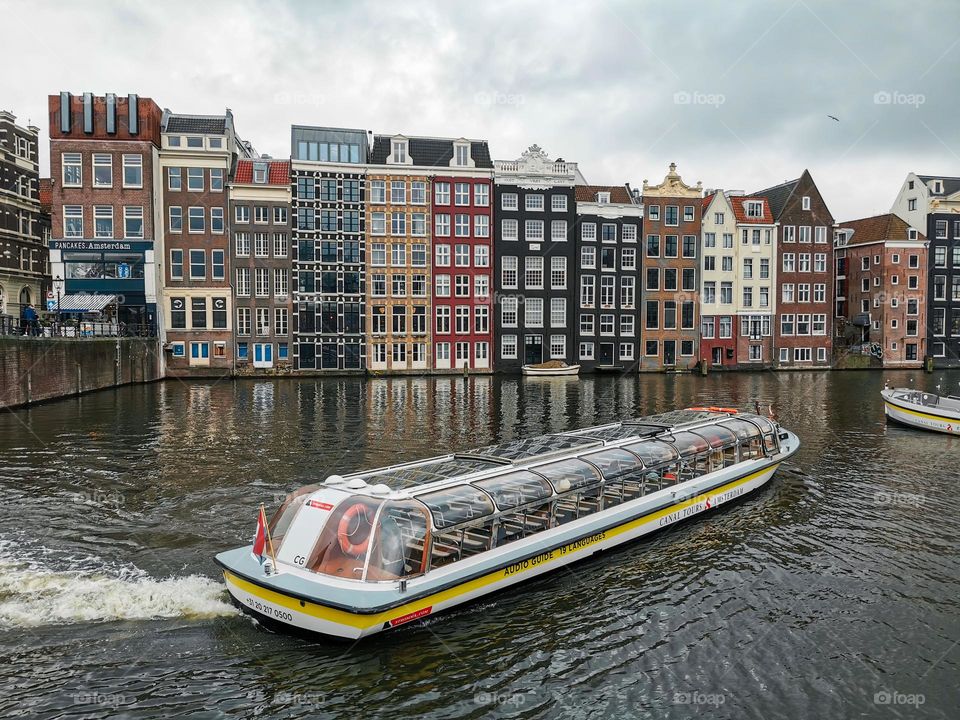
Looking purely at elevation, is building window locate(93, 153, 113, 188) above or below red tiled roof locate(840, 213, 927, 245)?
above

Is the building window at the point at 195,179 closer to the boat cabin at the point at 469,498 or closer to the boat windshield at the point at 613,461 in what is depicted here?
the boat cabin at the point at 469,498

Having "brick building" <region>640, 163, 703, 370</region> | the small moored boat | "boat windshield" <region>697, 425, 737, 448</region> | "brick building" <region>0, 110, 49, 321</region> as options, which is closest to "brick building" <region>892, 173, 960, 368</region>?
"brick building" <region>640, 163, 703, 370</region>

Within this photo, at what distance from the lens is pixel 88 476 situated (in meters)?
24.4

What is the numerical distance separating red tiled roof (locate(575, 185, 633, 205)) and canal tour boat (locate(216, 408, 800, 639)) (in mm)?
57233

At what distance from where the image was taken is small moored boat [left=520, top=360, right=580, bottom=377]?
68469 millimetres

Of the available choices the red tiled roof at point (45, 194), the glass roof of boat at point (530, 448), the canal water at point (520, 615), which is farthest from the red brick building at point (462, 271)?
the glass roof of boat at point (530, 448)

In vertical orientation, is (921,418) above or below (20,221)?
below

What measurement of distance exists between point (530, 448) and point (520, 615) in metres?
6.10

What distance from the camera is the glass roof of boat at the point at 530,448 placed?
18422mm

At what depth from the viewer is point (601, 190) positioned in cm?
7456

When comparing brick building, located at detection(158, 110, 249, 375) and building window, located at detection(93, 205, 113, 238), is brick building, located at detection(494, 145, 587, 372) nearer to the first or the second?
brick building, located at detection(158, 110, 249, 375)

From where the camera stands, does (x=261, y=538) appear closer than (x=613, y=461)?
Yes

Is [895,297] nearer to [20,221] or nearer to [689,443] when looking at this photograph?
[689,443]

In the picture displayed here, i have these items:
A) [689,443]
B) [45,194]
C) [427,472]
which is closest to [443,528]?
[427,472]
